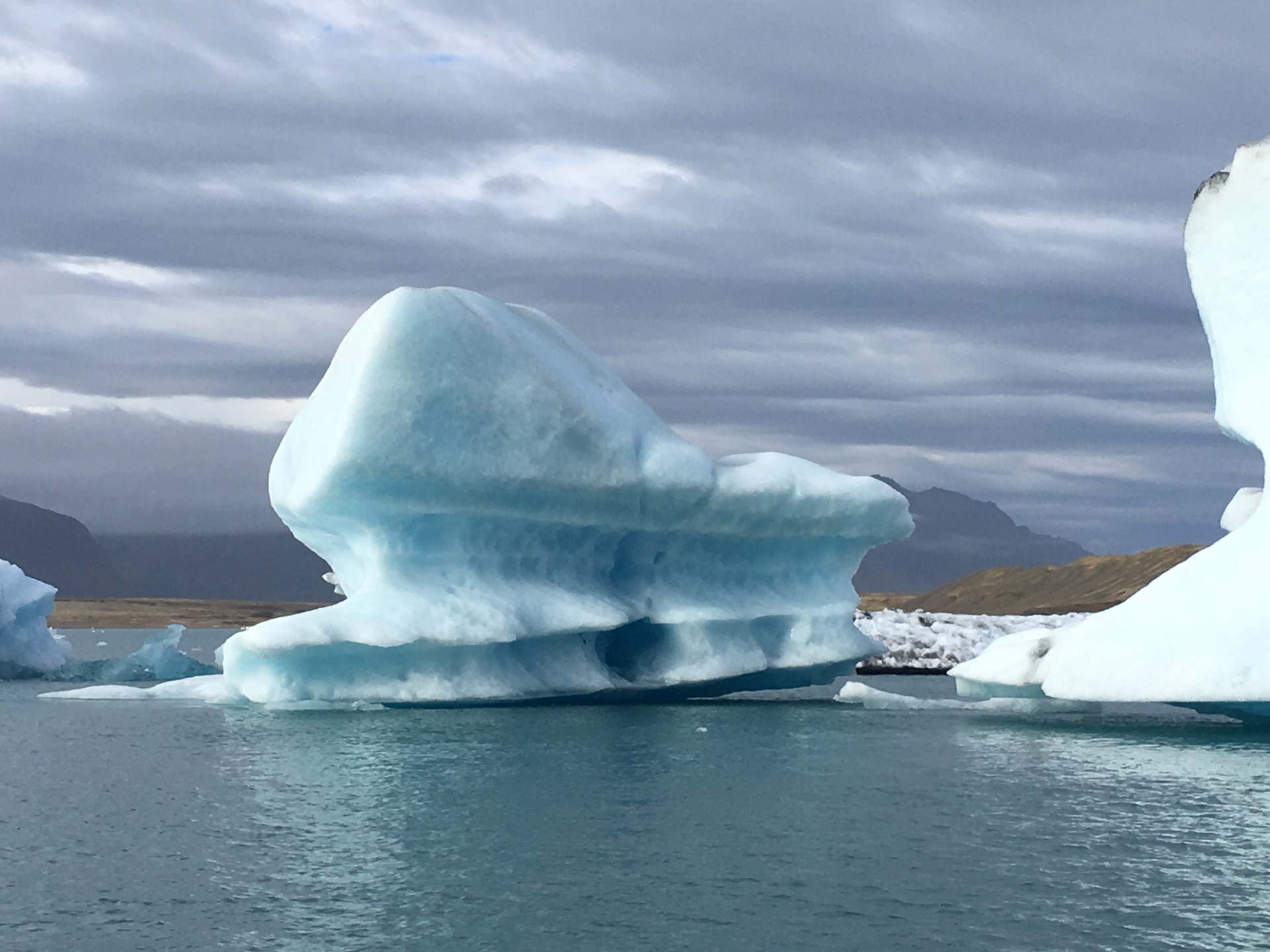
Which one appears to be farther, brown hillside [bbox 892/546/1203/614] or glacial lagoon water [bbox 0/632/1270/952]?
brown hillside [bbox 892/546/1203/614]

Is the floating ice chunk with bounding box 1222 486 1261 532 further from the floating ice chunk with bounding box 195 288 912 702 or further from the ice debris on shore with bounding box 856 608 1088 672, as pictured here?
the ice debris on shore with bounding box 856 608 1088 672

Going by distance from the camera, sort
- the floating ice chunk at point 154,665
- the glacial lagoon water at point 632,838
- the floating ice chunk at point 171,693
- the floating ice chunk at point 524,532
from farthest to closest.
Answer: the floating ice chunk at point 154,665
the floating ice chunk at point 171,693
the floating ice chunk at point 524,532
the glacial lagoon water at point 632,838

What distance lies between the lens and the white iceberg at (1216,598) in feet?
51.3

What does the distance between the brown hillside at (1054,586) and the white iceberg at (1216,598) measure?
2071 inches

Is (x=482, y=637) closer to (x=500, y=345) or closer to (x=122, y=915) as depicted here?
(x=500, y=345)

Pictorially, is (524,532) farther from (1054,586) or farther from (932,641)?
(1054,586)

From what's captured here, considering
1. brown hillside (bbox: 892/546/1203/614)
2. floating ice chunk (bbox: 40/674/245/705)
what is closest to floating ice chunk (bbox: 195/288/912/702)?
floating ice chunk (bbox: 40/674/245/705)

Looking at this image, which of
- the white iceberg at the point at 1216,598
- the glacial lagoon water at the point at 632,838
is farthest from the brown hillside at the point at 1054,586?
the glacial lagoon water at the point at 632,838

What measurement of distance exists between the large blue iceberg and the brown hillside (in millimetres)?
50048

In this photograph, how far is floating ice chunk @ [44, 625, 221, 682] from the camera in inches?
1203

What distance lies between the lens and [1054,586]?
77.6 meters

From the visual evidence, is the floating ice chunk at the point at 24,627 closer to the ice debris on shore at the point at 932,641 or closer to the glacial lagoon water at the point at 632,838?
the glacial lagoon water at the point at 632,838

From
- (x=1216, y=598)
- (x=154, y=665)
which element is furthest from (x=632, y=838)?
(x=154, y=665)

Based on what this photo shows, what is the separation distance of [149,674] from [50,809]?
19.3 m
